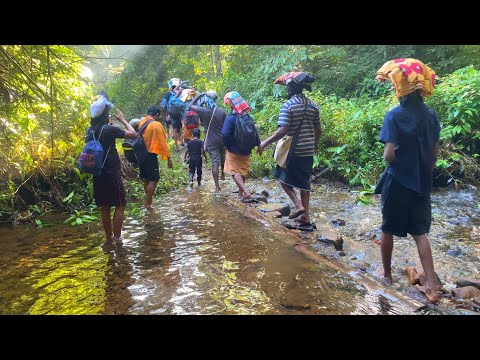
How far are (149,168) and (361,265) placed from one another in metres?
4.47

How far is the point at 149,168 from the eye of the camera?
7.20 m

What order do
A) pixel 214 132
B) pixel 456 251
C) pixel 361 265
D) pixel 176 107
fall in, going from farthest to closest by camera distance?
pixel 176 107, pixel 214 132, pixel 456 251, pixel 361 265

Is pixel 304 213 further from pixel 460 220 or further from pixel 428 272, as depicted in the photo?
pixel 460 220

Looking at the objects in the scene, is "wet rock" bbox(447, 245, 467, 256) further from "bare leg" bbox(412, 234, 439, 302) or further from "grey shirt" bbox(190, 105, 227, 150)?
"grey shirt" bbox(190, 105, 227, 150)

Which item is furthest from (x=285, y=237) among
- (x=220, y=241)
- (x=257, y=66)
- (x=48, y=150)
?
(x=257, y=66)

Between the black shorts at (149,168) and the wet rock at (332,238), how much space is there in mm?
3602

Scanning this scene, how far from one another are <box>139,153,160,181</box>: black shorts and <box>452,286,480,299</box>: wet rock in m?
5.35

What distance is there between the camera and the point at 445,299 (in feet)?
10.8

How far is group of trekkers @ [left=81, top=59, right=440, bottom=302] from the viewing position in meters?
3.42

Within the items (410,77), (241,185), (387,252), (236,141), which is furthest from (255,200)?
(410,77)

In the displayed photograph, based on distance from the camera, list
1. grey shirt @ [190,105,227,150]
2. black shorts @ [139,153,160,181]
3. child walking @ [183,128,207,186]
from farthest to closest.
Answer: child walking @ [183,128,207,186] → grey shirt @ [190,105,227,150] → black shorts @ [139,153,160,181]

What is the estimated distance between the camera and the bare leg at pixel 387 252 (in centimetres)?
365

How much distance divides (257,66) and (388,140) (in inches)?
484

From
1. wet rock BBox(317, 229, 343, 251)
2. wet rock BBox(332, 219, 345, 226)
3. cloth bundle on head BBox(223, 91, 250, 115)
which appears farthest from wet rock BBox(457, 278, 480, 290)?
cloth bundle on head BBox(223, 91, 250, 115)
